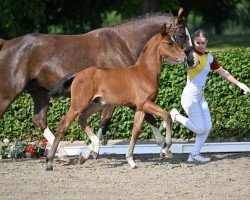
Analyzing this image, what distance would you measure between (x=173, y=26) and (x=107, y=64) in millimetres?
1015

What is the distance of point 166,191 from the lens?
329 inches

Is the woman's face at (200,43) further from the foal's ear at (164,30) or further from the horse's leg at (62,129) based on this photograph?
the horse's leg at (62,129)

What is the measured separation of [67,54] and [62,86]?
87 cm

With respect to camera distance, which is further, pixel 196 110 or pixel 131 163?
pixel 196 110

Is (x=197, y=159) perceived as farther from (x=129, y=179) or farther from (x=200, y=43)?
(x=129, y=179)

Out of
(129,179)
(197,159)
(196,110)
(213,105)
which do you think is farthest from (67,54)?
(213,105)

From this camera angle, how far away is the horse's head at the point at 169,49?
9914mm

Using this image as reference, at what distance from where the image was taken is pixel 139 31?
10852 mm

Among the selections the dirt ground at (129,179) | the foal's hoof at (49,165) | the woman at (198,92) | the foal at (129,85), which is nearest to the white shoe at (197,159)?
the dirt ground at (129,179)

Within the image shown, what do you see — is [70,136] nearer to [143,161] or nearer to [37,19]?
[143,161]

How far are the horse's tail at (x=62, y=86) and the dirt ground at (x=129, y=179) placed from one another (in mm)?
961

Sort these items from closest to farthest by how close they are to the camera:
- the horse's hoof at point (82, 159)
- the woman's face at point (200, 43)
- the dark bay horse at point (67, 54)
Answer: the woman's face at point (200, 43) < the horse's hoof at point (82, 159) < the dark bay horse at point (67, 54)

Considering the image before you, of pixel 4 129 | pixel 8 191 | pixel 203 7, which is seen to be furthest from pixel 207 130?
pixel 203 7

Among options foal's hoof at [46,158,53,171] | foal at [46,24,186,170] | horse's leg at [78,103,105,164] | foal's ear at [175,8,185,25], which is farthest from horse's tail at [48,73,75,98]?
foal's ear at [175,8,185,25]
